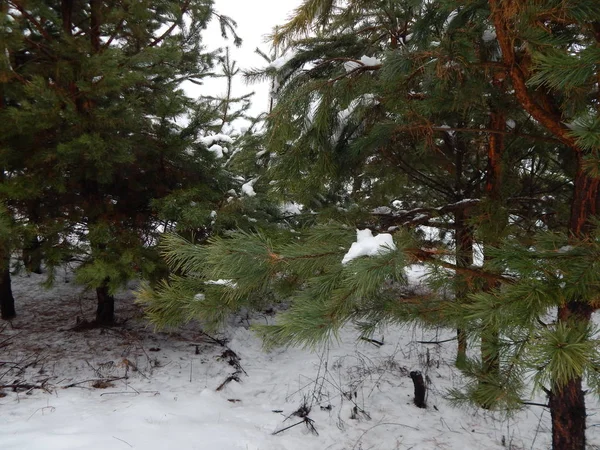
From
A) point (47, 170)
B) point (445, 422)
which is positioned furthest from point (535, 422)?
point (47, 170)

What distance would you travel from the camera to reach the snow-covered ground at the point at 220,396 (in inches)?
139

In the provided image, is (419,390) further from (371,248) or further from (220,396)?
(371,248)

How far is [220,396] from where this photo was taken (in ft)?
14.9

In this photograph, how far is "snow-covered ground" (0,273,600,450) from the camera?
354 cm

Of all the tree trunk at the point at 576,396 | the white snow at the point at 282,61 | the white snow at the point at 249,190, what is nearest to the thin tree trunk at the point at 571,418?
the tree trunk at the point at 576,396

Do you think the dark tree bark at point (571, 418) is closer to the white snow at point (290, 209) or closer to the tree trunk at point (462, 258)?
the tree trunk at point (462, 258)

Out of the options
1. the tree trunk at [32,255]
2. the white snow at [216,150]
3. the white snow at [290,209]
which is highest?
the white snow at [216,150]

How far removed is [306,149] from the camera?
3035 millimetres

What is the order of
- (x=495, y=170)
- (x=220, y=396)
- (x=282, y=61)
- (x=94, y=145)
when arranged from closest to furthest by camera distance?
(x=282, y=61) → (x=495, y=170) → (x=94, y=145) → (x=220, y=396)

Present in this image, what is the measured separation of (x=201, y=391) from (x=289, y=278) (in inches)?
120

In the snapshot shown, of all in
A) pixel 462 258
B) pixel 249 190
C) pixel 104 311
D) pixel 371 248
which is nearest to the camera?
pixel 371 248

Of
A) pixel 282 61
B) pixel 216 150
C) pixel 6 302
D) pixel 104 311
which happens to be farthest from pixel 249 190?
pixel 6 302

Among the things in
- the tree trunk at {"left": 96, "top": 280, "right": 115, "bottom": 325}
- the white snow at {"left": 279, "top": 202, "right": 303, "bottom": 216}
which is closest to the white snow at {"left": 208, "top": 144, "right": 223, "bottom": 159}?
the white snow at {"left": 279, "top": 202, "right": 303, "bottom": 216}

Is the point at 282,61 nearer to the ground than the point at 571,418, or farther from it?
farther from it
